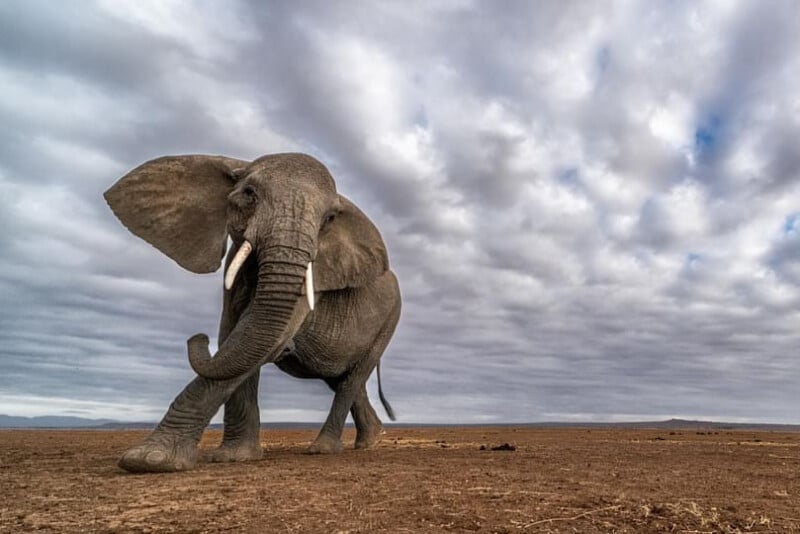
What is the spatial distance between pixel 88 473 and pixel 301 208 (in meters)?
3.84

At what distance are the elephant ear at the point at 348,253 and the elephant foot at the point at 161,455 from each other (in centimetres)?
287

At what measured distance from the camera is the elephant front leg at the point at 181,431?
23.6ft

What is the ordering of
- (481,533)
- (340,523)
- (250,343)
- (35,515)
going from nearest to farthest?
(481,533) < (340,523) < (35,515) < (250,343)

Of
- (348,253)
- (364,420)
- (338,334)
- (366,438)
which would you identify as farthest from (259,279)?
(366,438)

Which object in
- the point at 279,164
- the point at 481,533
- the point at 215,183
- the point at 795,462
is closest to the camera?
the point at 481,533

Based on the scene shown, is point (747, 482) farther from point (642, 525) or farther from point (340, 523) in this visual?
point (340, 523)

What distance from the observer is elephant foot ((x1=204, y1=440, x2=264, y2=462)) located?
9.09 meters

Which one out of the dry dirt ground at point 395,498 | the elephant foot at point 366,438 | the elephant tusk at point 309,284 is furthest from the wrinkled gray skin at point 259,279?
the elephant foot at point 366,438

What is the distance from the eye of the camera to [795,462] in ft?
34.8

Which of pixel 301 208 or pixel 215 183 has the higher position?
pixel 215 183

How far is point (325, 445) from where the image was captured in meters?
11.3

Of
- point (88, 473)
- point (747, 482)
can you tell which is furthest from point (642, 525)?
point (88, 473)

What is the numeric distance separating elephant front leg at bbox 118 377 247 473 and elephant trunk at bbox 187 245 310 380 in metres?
0.39

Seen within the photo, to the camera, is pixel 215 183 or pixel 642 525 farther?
pixel 215 183
